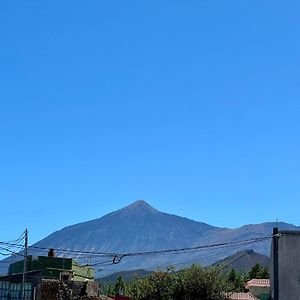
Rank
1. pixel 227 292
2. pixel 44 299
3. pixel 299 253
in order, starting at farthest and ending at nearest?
pixel 227 292
pixel 44 299
pixel 299 253

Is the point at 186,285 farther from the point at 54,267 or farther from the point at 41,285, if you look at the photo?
the point at 54,267

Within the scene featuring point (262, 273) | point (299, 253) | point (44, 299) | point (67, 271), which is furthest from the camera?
point (262, 273)

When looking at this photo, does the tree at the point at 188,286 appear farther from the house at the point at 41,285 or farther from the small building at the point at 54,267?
the small building at the point at 54,267

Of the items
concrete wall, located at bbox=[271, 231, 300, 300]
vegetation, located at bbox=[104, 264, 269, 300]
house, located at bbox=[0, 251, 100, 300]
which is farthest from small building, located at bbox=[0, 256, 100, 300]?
concrete wall, located at bbox=[271, 231, 300, 300]

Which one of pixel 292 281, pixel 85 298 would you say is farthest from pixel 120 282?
pixel 292 281

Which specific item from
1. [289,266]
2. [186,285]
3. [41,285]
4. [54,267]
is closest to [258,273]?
[54,267]

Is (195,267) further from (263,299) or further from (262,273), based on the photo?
(262,273)

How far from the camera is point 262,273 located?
Answer: 379 ft

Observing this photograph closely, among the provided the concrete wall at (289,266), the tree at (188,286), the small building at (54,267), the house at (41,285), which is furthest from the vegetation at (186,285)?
the concrete wall at (289,266)

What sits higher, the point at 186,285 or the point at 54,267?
the point at 54,267

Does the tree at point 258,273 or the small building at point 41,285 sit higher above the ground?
the tree at point 258,273

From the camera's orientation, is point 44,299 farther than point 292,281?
Yes

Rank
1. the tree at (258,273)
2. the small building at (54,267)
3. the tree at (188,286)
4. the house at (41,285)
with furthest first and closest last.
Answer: the tree at (258,273) → the small building at (54,267) → the tree at (188,286) → the house at (41,285)

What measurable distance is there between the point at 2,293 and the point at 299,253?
27.0 meters
